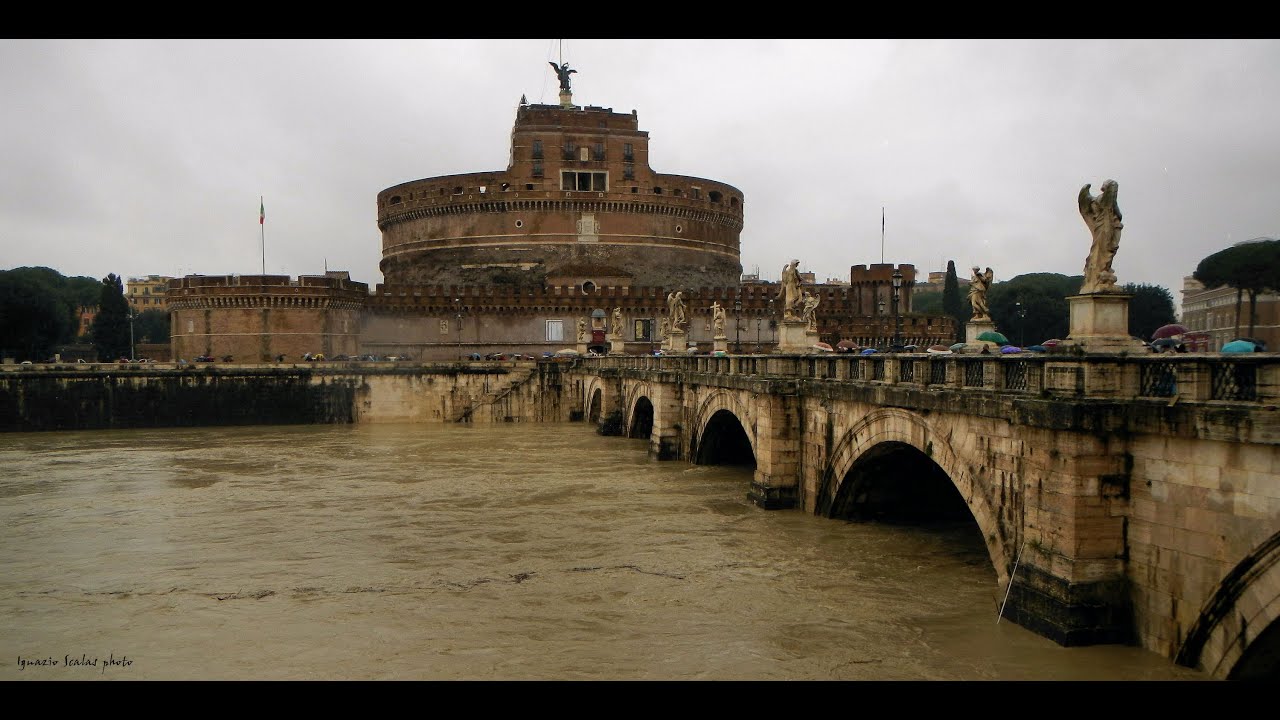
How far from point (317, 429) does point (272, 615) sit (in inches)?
1361

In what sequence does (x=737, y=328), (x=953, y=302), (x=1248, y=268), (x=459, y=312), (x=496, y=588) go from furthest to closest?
(x=953, y=302)
(x=459, y=312)
(x=737, y=328)
(x=1248, y=268)
(x=496, y=588)

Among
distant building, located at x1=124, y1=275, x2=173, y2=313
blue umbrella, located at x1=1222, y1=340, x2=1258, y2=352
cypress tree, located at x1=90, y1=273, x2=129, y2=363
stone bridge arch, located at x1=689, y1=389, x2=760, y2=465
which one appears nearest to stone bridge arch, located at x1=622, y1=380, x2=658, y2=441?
stone bridge arch, located at x1=689, y1=389, x2=760, y2=465

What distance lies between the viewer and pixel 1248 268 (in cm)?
2894

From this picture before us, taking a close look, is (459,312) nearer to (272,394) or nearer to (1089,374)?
(272,394)

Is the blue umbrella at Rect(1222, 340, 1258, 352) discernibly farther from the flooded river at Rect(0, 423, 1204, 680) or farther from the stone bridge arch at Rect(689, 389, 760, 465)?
the stone bridge arch at Rect(689, 389, 760, 465)

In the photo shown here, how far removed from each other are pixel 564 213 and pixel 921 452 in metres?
57.4

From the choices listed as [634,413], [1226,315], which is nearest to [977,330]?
[634,413]

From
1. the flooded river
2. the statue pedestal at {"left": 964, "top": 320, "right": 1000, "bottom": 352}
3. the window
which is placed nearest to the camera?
the flooded river

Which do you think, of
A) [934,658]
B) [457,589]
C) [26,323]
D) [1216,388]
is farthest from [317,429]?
[1216,388]

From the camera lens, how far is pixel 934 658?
11.3 m

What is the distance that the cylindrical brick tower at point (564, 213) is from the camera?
232 feet

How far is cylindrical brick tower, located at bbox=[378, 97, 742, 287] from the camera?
70.7 m

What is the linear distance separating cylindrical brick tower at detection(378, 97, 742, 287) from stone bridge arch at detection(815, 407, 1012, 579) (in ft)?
169

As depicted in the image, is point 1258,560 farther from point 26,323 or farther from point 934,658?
point 26,323
